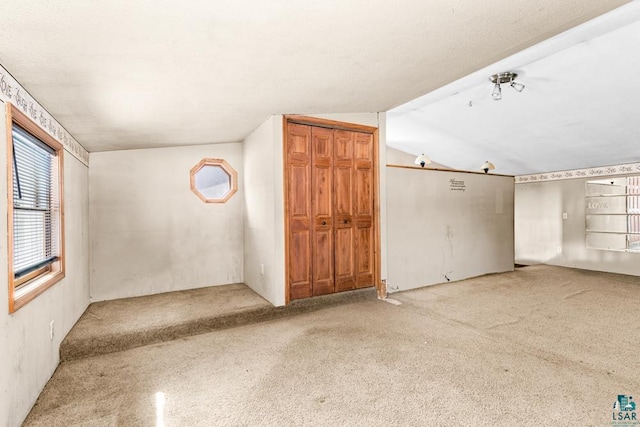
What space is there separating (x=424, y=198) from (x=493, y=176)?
5.58ft

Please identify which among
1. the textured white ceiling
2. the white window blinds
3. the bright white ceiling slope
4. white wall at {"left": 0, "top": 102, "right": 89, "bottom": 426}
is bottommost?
white wall at {"left": 0, "top": 102, "right": 89, "bottom": 426}

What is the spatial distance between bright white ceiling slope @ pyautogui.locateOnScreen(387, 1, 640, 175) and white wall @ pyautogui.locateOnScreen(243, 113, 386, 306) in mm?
1721

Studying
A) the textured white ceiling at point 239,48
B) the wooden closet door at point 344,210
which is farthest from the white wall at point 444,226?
the textured white ceiling at point 239,48

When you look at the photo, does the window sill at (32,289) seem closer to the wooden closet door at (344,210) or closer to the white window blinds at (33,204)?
the white window blinds at (33,204)

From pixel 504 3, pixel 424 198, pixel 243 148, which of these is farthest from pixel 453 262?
pixel 504 3

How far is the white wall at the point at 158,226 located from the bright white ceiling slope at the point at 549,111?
3.47 m

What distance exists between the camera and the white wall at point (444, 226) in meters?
4.39

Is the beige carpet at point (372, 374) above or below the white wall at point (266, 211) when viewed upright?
below

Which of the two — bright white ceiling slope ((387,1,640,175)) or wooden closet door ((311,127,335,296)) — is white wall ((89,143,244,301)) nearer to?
wooden closet door ((311,127,335,296))

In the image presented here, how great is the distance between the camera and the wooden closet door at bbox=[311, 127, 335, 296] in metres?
3.56

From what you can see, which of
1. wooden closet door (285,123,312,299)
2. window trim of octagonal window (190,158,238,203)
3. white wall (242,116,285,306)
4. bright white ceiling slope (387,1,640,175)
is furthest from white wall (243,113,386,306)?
bright white ceiling slope (387,1,640,175)

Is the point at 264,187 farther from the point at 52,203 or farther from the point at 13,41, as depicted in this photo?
the point at 13,41

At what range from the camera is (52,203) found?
8.25 ft

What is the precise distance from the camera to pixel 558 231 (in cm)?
668
